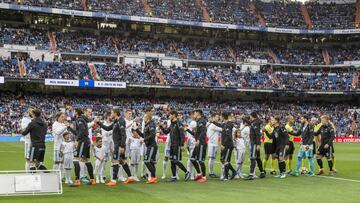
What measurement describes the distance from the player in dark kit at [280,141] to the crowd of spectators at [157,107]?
102ft

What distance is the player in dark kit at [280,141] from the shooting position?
772 inches

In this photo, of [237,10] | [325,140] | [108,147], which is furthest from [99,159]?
[237,10]

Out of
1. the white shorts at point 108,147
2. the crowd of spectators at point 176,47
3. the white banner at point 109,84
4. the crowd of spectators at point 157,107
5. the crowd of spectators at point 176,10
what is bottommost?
the white shorts at point 108,147

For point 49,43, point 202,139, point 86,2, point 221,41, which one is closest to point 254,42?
point 221,41

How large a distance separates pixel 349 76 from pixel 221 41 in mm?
19230

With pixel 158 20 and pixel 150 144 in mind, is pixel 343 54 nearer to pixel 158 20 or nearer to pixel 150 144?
pixel 158 20

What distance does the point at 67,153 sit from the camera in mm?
16484

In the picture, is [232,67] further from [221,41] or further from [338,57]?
[338,57]

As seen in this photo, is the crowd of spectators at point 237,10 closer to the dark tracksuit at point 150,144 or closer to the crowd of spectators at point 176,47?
the crowd of spectators at point 176,47

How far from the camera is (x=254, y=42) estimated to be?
75.4 metres

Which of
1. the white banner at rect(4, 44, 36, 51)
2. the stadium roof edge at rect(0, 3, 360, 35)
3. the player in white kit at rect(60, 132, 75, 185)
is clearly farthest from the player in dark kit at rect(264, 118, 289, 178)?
the stadium roof edge at rect(0, 3, 360, 35)

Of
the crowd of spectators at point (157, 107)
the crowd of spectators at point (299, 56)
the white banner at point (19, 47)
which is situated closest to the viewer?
the crowd of spectators at point (157, 107)

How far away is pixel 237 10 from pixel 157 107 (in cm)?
2420

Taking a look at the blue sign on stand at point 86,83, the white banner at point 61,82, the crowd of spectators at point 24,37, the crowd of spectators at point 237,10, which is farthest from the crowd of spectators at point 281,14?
the crowd of spectators at point 24,37
